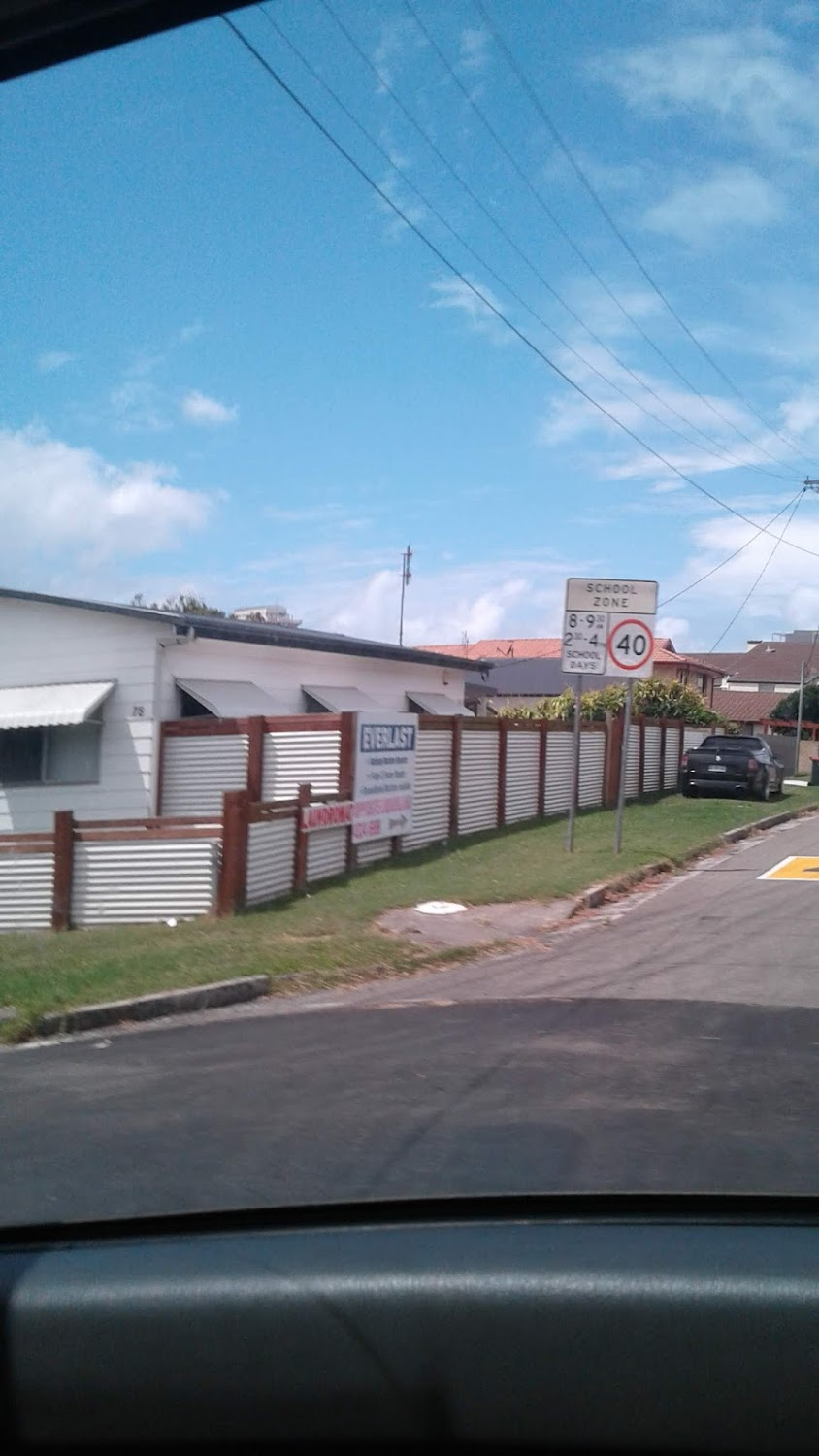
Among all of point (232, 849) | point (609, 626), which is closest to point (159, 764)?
point (232, 849)

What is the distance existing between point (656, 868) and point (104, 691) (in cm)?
810

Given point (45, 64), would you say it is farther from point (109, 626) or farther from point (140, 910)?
point (109, 626)

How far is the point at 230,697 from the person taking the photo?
19516mm

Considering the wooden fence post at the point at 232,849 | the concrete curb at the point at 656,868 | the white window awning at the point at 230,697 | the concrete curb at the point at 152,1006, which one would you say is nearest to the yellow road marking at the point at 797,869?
the concrete curb at the point at 656,868

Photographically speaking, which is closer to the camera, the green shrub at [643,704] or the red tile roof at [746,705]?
the green shrub at [643,704]

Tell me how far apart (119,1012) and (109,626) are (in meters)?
10.6

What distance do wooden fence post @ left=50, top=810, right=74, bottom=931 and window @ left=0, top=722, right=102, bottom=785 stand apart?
5.11m

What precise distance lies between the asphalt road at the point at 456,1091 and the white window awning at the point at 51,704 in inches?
359

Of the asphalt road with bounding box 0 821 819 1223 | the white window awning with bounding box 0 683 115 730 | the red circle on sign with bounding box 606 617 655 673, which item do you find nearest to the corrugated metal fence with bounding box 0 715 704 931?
the white window awning with bounding box 0 683 115 730

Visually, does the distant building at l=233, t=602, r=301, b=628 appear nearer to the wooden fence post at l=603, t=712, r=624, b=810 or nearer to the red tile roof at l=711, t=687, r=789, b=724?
the wooden fence post at l=603, t=712, r=624, b=810

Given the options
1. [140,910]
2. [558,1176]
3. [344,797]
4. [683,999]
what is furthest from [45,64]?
[344,797]

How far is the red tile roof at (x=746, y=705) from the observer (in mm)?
66250

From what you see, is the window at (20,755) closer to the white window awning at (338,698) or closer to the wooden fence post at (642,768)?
the white window awning at (338,698)

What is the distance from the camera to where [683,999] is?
29.0 ft
